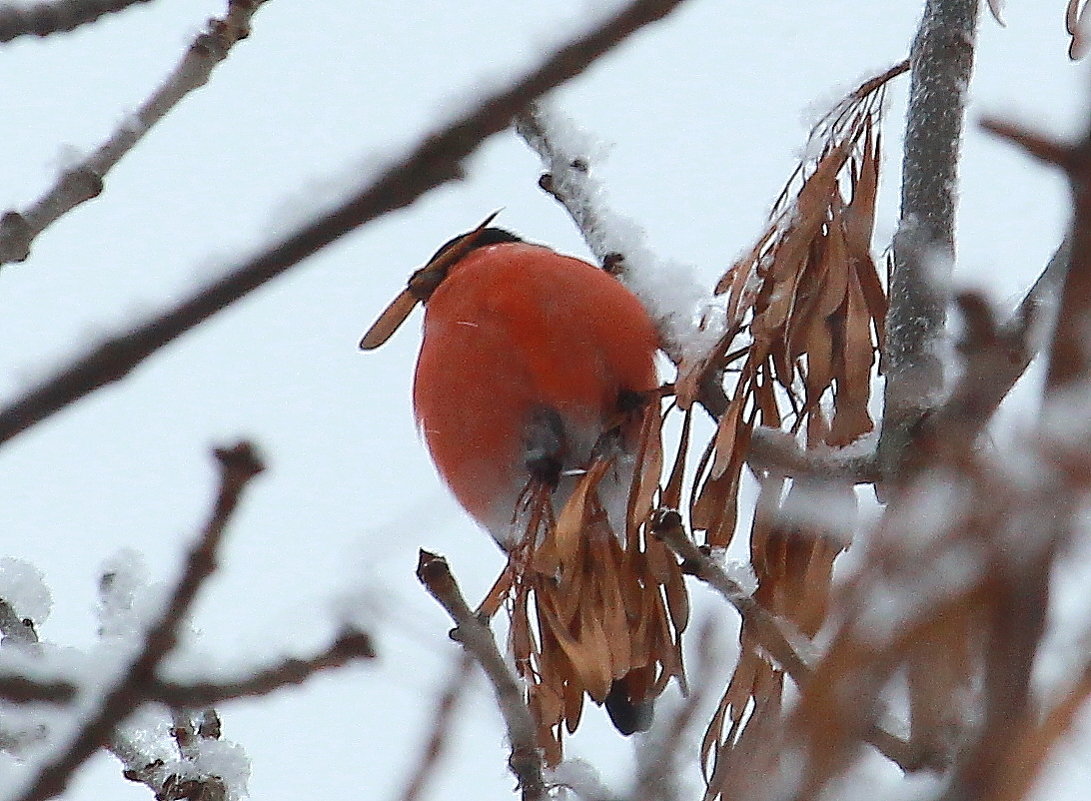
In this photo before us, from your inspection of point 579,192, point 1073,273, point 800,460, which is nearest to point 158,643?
point 1073,273

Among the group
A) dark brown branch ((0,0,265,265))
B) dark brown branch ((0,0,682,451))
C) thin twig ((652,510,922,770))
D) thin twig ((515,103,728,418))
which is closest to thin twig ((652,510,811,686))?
thin twig ((652,510,922,770))

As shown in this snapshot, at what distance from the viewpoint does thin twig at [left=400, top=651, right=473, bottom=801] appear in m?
0.55

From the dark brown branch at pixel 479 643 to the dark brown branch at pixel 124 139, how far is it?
25cm

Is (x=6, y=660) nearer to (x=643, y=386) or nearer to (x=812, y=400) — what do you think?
(x=812, y=400)

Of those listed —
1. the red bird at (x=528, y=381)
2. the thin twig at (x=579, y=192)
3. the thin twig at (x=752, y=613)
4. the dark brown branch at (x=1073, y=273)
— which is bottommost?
the dark brown branch at (x=1073, y=273)

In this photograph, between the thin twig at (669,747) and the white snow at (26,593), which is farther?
the white snow at (26,593)

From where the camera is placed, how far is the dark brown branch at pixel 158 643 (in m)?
0.35

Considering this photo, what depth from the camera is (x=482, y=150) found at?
13.4 inches

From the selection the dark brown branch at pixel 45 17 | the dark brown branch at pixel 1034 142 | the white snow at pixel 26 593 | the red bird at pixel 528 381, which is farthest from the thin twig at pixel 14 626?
the dark brown branch at pixel 1034 142

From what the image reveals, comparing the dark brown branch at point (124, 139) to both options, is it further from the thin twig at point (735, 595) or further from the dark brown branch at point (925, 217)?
the dark brown branch at point (925, 217)

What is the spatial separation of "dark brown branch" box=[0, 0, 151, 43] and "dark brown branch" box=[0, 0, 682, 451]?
0.71 ft

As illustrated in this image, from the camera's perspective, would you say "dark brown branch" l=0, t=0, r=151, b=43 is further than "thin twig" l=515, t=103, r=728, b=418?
No

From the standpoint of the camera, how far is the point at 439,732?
23.1 inches

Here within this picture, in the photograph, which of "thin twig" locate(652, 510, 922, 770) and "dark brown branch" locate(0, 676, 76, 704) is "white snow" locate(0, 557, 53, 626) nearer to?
"thin twig" locate(652, 510, 922, 770)
